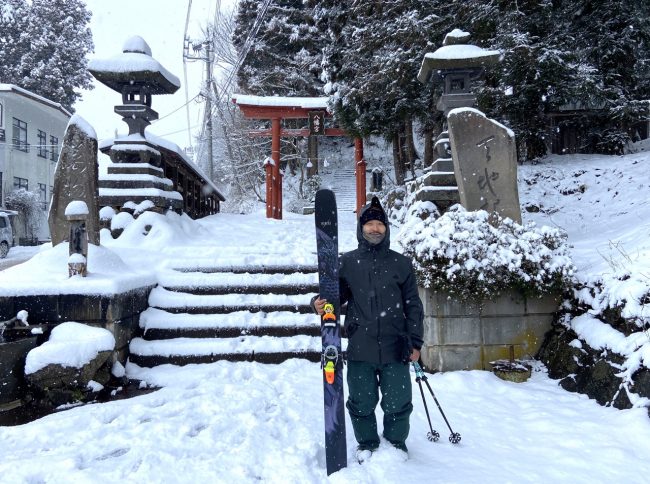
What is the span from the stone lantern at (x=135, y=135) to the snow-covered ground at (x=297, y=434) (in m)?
3.13

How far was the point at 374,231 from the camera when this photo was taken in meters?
2.87

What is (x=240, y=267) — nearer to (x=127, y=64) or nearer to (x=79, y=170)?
(x=79, y=170)

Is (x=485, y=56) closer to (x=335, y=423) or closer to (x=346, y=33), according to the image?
(x=335, y=423)

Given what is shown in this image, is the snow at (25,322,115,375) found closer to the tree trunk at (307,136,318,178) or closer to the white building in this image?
the tree trunk at (307,136,318,178)

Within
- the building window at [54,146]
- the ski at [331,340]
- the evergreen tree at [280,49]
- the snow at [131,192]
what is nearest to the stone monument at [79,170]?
the snow at [131,192]

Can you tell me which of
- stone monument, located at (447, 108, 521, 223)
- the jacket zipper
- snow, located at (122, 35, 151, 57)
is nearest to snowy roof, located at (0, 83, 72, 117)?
snow, located at (122, 35, 151, 57)

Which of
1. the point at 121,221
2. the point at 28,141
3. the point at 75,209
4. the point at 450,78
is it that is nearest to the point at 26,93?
the point at 28,141

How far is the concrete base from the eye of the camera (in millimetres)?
4422

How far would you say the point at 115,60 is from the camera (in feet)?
25.0

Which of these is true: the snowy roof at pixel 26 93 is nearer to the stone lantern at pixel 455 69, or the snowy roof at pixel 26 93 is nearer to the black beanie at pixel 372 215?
the stone lantern at pixel 455 69

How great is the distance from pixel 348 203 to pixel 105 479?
66.1 feet

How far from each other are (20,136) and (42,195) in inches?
155

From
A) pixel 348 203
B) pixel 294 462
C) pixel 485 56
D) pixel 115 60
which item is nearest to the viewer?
pixel 294 462

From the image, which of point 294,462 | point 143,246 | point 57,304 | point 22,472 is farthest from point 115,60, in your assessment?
point 294,462
